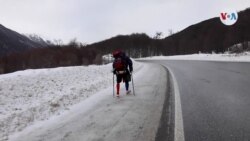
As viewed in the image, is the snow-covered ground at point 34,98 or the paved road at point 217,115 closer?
the paved road at point 217,115

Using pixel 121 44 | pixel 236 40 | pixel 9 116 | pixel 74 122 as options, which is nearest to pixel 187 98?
pixel 74 122

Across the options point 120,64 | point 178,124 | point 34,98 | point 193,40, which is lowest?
point 34,98

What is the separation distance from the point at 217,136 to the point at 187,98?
392 cm

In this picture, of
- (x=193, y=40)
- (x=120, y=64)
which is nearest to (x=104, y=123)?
(x=120, y=64)

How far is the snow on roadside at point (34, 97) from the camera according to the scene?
7.29 metres

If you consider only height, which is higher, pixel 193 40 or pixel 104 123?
pixel 193 40

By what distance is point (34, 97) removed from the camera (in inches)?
426

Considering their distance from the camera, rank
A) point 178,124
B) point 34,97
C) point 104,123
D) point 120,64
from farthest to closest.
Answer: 1. point 34,97
2. point 120,64
3. point 104,123
4. point 178,124

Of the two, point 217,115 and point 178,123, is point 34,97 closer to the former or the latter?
point 178,123

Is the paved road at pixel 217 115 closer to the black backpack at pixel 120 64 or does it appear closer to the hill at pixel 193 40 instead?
the black backpack at pixel 120 64

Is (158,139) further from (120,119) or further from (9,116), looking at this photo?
(9,116)

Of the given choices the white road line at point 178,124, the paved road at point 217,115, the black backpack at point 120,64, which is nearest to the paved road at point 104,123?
the white road line at point 178,124

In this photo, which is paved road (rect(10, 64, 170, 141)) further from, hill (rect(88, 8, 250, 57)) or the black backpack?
hill (rect(88, 8, 250, 57))

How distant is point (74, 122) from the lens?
665 cm
